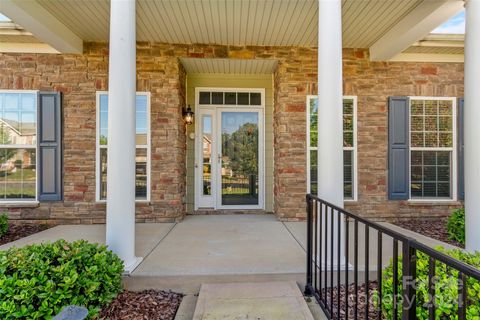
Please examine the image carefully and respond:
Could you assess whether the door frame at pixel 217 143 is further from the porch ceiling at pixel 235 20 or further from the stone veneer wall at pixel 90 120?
the porch ceiling at pixel 235 20

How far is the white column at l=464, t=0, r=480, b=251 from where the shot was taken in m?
2.93

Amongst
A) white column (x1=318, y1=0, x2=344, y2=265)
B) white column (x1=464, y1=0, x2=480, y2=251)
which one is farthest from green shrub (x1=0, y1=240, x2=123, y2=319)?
white column (x1=464, y1=0, x2=480, y2=251)

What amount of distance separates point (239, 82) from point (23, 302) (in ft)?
14.7

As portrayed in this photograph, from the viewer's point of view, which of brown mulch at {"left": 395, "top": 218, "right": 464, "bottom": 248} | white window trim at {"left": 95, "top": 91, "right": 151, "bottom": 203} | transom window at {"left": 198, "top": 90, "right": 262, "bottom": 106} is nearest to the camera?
brown mulch at {"left": 395, "top": 218, "right": 464, "bottom": 248}

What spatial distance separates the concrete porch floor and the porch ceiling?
9.55ft

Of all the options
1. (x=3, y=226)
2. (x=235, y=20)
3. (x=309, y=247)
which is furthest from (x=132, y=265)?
(x=235, y=20)

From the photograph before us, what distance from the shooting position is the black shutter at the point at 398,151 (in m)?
4.73

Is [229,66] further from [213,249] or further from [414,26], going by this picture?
[213,249]

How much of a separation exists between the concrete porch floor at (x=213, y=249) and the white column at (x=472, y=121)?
0.54m

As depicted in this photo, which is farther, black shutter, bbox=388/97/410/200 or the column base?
black shutter, bbox=388/97/410/200

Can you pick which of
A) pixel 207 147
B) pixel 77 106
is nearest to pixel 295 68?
pixel 207 147

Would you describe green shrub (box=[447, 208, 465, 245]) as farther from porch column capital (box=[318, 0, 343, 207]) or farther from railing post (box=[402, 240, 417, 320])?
railing post (box=[402, 240, 417, 320])

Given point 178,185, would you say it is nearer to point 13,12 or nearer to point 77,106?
point 77,106

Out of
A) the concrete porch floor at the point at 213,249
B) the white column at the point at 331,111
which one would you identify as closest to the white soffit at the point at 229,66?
the white column at the point at 331,111
